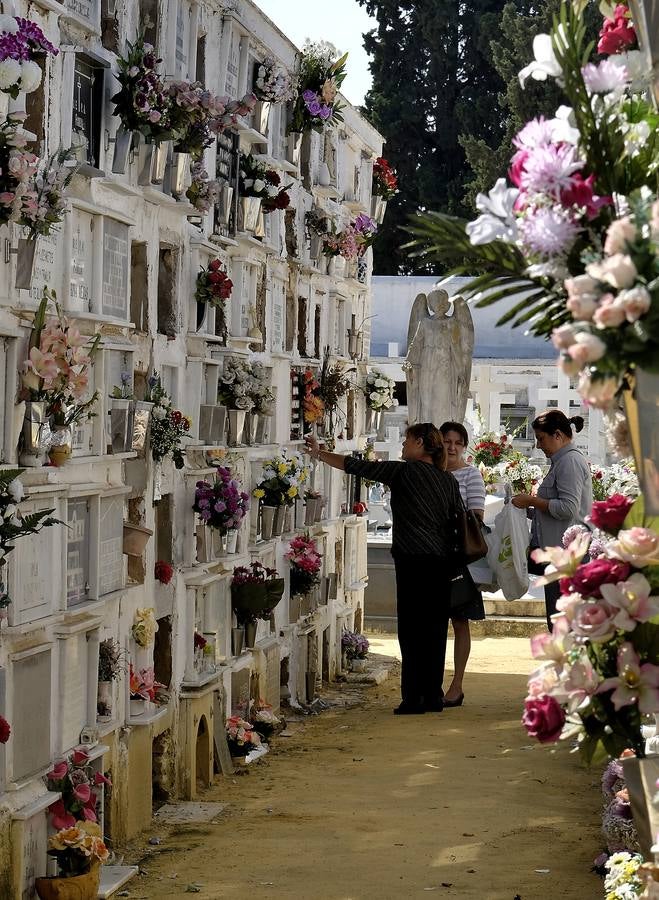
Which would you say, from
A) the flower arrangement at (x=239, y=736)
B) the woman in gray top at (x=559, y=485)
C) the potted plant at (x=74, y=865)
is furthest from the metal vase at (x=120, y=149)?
the flower arrangement at (x=239, y=736)

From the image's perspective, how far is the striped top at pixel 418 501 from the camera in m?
9.26

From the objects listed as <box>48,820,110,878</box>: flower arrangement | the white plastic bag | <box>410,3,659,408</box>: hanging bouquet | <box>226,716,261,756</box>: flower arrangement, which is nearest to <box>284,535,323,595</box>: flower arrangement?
the white plastic bag

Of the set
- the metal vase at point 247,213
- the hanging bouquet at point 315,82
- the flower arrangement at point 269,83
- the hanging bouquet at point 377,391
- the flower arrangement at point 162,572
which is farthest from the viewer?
the hanging bouquet at point 377,391

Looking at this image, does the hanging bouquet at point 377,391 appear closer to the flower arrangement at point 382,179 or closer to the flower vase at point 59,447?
the flower arrangement at point 382,179

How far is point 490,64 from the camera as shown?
104ft

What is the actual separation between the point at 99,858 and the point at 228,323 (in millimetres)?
3787

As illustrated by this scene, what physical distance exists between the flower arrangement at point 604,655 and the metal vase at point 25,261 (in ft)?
9.15

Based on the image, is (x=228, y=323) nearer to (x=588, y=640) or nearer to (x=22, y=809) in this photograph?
(x=22, y=809)

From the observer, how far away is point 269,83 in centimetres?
919

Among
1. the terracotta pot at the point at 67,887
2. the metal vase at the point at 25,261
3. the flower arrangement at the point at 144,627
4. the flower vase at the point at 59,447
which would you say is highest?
the metal vase at the point at 25,261

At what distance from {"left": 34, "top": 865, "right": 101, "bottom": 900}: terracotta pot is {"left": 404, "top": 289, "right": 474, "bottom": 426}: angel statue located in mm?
8554

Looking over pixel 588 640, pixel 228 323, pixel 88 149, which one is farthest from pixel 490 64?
pixel 588 640

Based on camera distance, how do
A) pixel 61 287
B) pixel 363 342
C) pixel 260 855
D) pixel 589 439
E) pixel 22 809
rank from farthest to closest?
pixel 589 439
pixel 363 342
pixel 260 855
pixel 61 287
pixel 22 809

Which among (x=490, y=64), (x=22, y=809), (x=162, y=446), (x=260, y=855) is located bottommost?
(x=260, y=855)
